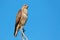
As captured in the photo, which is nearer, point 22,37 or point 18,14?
point 22,37

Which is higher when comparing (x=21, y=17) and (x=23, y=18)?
(x=21, y=17)

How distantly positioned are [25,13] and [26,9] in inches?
14.0

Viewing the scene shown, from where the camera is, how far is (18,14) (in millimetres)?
11141

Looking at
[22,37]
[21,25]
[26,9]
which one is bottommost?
[22,37]

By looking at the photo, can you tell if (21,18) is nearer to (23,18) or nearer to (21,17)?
(21,17)

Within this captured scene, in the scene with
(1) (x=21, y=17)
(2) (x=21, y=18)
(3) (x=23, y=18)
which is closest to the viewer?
(3) (x=23, y=18)

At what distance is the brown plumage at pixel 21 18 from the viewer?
10.3m

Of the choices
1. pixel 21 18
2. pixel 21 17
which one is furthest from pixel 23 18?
pixel 21 17

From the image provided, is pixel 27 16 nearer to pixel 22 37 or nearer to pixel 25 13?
pixel 25 13

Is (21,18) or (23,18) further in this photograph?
(21,18)

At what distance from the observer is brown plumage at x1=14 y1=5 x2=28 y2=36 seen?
10.3 m

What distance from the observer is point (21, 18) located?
1083cm

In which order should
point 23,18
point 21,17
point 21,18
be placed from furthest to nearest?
point 21,17
point 21,18
point 23,18

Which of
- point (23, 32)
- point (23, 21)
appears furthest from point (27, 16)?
point (23, 32)
